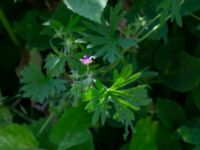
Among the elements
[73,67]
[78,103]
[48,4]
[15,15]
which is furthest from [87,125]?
[15,15]

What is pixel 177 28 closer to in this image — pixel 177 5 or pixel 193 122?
pixel 193 122

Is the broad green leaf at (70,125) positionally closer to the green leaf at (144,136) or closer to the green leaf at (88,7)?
the green leaf at (144,136)

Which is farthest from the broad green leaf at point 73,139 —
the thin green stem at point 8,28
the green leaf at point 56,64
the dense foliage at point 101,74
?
the thin green stem at point 8,28

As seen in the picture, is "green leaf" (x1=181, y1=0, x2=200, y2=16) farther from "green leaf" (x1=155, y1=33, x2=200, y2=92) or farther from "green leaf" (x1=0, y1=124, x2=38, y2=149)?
"green leaf" (x1=0, y1=124, x2=38, y2=149)

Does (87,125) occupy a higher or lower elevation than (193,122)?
higher

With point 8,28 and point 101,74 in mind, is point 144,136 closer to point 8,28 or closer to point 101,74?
point 101,74
